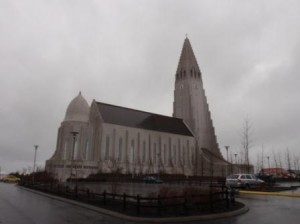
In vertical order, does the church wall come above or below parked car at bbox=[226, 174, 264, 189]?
above

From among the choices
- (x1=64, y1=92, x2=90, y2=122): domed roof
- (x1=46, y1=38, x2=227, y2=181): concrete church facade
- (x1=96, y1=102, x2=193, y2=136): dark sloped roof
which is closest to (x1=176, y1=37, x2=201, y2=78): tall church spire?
(x1=46, y1=38, x2=227, y2=181): concrete church facade

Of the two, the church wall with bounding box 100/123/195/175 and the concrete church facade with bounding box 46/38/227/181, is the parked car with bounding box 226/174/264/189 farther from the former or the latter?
the church wall with bounding box 100/123/195/175

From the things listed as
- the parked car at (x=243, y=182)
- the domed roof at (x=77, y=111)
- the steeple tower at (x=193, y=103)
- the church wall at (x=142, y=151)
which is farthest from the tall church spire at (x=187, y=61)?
the parked car at (x=243, y=182)

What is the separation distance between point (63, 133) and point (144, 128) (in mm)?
23453

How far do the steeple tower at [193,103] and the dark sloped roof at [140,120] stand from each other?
4784 mm

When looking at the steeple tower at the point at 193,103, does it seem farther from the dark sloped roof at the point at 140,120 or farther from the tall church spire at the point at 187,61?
the dark sloped roof at the point at 140,120

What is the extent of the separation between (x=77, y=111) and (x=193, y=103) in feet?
140

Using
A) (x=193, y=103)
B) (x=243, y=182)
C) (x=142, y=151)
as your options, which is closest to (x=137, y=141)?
(x=142, y=151)

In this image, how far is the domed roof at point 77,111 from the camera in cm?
8438

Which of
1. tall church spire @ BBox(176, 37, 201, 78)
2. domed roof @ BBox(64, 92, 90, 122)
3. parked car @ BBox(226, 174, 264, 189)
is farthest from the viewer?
tall church spire @ BBox(176, 37, 201, 78)

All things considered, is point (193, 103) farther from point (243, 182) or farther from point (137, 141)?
point (243, 182)

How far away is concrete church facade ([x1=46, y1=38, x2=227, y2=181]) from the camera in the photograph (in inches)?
2938

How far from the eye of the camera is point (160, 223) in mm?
12039

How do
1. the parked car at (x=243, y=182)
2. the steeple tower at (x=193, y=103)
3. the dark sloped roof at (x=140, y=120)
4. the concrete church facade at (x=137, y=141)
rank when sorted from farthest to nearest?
1. the steeple tower at (x=193, y=103)
2. the dark sloped roof at (x=140, y=120)
3. the concrete church facade at (x=137, y=141)
4. the parked car at (x=243, y=182)
